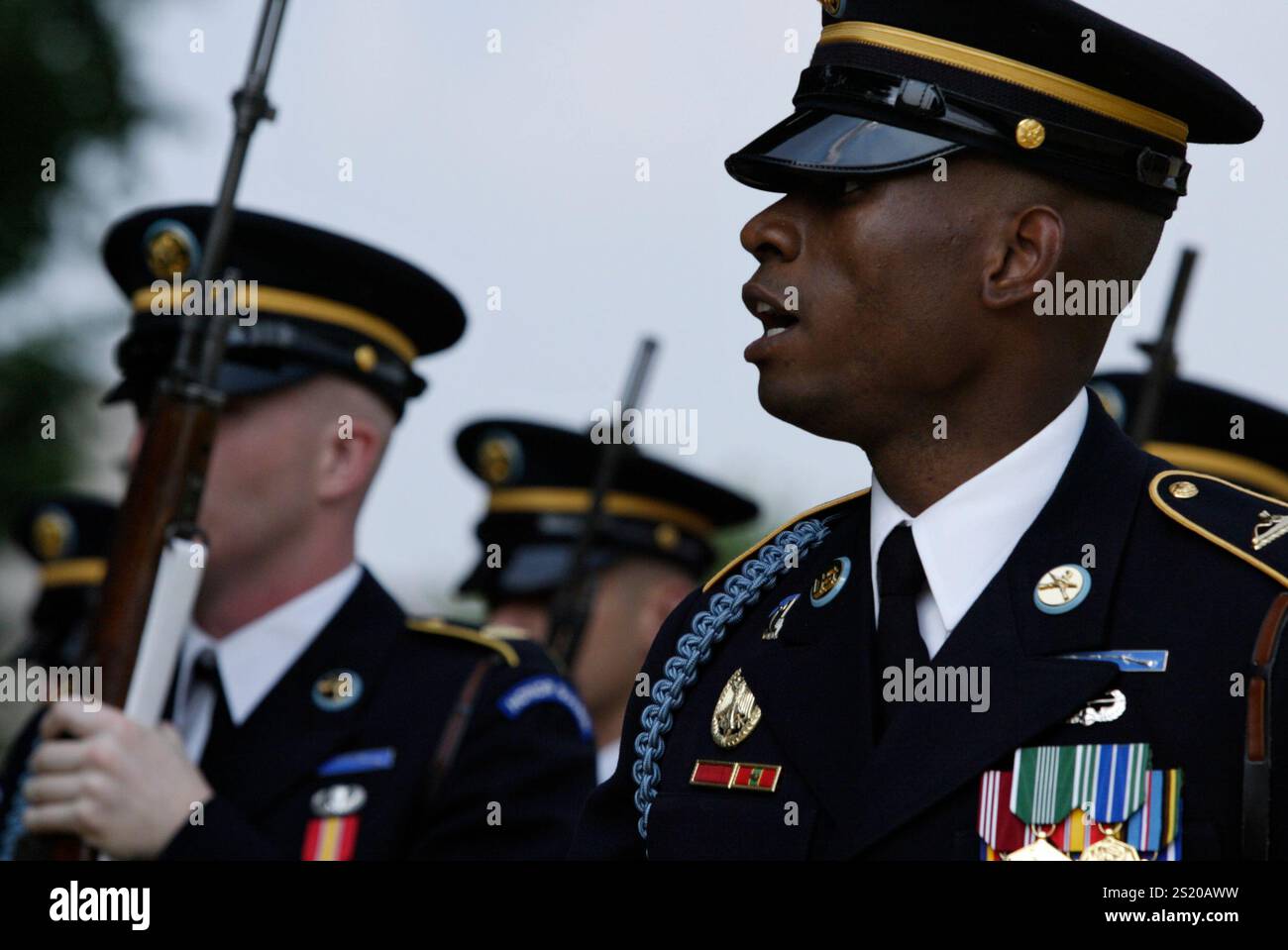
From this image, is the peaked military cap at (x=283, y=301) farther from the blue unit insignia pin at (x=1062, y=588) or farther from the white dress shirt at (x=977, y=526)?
the blue unit insignia pin at (x=1062, y=588)

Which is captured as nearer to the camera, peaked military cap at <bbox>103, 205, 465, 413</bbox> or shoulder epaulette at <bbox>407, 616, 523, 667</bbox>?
shoulder epaulette at <bbox>407, 616, 523, 667</bbox>

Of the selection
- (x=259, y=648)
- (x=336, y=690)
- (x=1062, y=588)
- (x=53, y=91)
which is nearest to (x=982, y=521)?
(x=1062, y=588)

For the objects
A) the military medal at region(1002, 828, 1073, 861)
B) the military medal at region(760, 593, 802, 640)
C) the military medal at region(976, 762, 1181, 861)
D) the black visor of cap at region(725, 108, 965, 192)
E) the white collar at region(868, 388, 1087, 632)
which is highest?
the black visor of cap at region(725, 108, 965, 192)

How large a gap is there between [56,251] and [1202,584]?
12.6 metres

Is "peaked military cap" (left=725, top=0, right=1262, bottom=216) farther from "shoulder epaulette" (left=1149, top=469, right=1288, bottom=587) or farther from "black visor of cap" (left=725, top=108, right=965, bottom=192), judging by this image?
"shoulder epaulette" (left=1149, top=469, right=1288, bottom=587)

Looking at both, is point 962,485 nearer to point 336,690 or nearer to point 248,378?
point 336,690

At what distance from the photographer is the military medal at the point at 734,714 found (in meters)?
2.81

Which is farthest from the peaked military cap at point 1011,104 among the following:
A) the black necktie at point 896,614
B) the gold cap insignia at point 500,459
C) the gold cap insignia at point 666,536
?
the gold cap insignia at point 666,536

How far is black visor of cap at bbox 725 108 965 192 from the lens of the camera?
8.96ft

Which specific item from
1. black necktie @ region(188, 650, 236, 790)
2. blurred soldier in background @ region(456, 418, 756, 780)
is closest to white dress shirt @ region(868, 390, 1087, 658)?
black necktie @ region(188, 650, 236, 790)

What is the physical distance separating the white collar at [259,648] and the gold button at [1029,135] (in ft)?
8.67

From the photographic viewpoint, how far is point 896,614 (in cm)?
273

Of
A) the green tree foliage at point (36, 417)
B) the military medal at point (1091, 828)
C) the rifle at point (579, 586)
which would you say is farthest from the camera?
the green tree foliage at point (36, 417)
